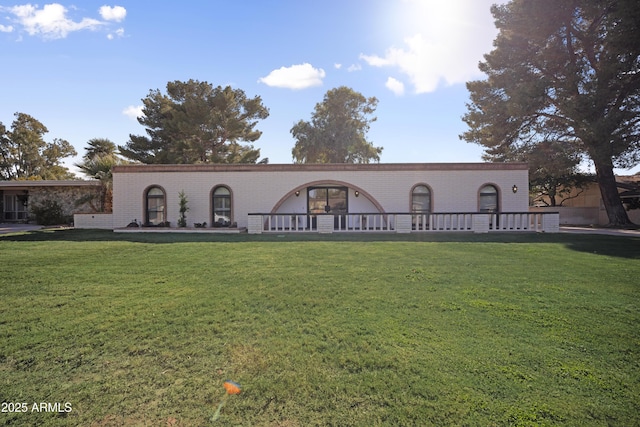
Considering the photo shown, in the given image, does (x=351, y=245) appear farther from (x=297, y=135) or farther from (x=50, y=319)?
(x=297, y=135)

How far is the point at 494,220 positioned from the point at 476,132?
11560 mm

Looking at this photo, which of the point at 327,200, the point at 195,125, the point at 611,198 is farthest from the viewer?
the point at 195,125

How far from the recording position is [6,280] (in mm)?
5176

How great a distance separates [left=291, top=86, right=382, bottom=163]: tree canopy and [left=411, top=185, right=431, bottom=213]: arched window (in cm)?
2003

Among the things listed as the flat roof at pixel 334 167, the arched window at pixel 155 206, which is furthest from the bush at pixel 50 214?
the arched window at pixel 155 206

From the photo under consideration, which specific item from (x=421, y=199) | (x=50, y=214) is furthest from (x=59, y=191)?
(x=421, y=199)

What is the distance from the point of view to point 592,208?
21.7m

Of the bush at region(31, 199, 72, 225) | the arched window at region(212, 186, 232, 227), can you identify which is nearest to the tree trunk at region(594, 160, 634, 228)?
the arched window at region(212, 186, 232, 227)

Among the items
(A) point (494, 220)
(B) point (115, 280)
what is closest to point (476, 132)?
(A) point (494, 220)

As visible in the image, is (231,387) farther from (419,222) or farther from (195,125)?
(195,125)

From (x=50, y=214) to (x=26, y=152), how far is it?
3217 centimetres

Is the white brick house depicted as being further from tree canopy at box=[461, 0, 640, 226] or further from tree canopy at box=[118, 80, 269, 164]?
tree canopy at box=[118, 80, 269, 164]

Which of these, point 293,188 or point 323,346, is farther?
point 293,188

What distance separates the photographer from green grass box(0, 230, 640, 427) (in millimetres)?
2127
